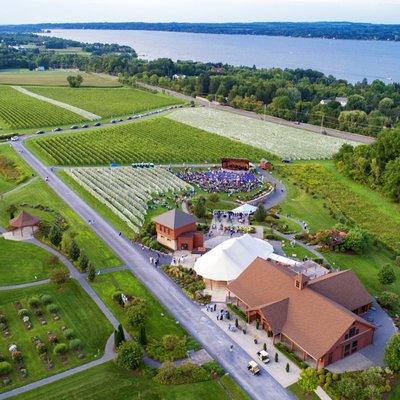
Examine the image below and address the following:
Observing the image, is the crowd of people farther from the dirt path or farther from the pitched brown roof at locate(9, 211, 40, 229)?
the dirt path

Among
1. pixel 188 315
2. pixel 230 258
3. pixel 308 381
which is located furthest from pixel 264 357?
pixel 230 258

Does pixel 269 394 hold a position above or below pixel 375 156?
below

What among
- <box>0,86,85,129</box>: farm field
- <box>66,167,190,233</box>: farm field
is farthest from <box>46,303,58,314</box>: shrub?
<box>0,86,85,129</box>: farm field

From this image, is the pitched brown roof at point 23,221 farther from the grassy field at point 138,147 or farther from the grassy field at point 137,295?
the grassy field at point 138,147

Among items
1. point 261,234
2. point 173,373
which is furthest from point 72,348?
point 261,234

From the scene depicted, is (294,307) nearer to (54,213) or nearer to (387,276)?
(387,276)

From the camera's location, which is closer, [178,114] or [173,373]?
[173,373]

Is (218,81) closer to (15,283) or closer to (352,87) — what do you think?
(352,87)
